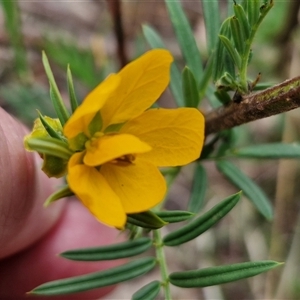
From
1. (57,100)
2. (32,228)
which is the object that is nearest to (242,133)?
(32,228)

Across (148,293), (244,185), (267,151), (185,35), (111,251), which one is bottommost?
(148,293)

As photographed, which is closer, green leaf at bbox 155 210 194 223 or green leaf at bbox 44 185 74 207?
green leaf at bbox 44 185 74 207

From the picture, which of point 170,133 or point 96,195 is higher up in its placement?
point 170,133

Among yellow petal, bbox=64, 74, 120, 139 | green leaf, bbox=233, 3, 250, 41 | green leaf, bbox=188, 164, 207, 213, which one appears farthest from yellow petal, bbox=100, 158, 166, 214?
green leaf, bbox=188, 164, 207, 213

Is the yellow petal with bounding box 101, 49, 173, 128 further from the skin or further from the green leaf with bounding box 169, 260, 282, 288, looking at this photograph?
the green leaf with bounding box 169, 260, 282, 288

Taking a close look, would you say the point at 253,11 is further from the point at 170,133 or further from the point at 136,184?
the point at 136,184

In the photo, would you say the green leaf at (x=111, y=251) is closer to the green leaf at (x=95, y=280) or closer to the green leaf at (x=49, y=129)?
the green leaf at (x=95, y=280)

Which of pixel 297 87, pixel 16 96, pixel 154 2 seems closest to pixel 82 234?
pixel 16 96
